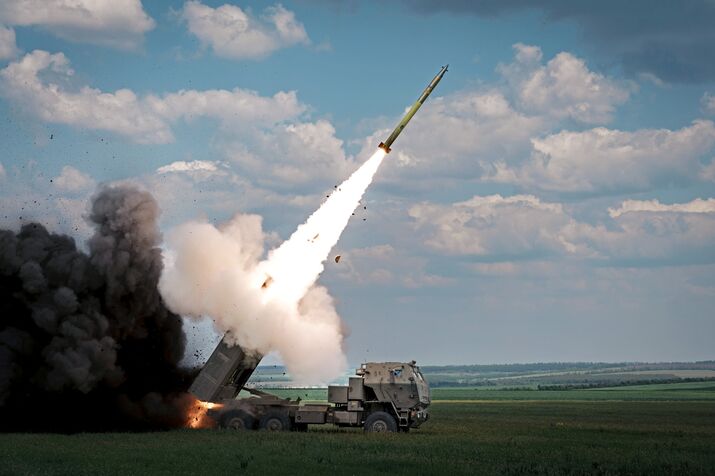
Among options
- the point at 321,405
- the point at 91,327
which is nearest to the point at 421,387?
the point at 321,405

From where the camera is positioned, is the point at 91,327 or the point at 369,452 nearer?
the point at 369,452

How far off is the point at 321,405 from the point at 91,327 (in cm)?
1099

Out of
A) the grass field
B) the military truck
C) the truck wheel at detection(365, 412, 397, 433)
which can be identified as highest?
the military truck

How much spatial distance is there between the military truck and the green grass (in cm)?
99

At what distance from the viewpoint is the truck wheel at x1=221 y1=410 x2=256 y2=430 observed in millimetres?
46906

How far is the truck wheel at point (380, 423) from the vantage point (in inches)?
1823

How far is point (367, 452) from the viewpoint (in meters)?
37.0

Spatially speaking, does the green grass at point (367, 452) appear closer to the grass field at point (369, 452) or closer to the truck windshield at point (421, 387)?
the grass field at point (369, 452)

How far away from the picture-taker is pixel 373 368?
47594 millimetres

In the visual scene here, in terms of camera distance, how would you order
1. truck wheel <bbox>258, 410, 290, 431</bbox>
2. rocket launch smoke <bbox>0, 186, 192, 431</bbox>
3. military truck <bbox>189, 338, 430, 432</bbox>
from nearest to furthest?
rocket launch smoke <bbox>0, 186, 192, 431</bbox> → military truck <bbox>189, 338, 430, 432</bbox> → truck wheel <bbox>258, 410, 290, 431</bbox>

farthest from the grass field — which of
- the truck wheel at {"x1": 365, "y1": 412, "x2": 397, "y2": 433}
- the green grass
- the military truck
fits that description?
the military truck

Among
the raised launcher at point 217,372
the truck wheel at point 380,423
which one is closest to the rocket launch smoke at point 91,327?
the raised launcher at point 217,372

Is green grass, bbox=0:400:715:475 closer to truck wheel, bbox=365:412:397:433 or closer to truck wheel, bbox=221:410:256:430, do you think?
truck wheel, bbox=365:412:397:433

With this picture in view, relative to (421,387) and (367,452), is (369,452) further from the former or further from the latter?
(421,387)
